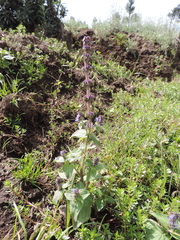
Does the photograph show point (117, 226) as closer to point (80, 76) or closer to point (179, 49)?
point (80, 76)

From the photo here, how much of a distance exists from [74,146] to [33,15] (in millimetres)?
4474

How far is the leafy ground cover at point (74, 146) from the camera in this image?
145 centimetres

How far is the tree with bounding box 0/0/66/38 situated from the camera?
484 centimetres

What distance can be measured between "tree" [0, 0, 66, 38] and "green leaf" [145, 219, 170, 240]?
16.8 feet

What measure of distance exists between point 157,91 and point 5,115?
310 centimetres

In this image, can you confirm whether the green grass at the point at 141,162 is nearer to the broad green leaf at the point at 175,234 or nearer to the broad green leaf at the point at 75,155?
the broad green leaf at the point at 175,234

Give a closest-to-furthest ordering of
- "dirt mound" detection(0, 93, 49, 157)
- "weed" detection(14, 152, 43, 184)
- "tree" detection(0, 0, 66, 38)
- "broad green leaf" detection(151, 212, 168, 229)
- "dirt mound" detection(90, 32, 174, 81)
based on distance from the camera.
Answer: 1. "broad green leaf" detection(151, 212, 168, 229)
2. "weed" detection(14, 152, 43, 184)
3. "dirt mound" detection(0, 93, 49, 157)
4. "tree" detection(0, 0, 66, 38)
5. "dirt mound" detection(90, 32, 174, 81)

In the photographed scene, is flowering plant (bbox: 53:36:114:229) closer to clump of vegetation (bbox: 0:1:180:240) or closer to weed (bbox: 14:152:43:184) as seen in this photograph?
clump of vegetation (bbox: 0:1:180:240)

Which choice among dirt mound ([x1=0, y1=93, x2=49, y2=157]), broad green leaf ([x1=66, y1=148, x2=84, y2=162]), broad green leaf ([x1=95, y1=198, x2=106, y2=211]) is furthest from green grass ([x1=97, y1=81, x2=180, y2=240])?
dirt mound ([x1=0, y1=93, x2=49, y2=157])

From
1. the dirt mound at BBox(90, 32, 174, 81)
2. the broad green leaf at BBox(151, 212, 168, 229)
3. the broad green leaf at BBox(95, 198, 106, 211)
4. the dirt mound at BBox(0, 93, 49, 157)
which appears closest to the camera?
the broad green leaf at BBox(151, 212, 168, 229)

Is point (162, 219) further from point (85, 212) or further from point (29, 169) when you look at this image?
point (29, 169)

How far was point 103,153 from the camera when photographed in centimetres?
214

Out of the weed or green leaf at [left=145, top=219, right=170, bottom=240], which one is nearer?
green leaf at [left=145, top=219, right=170, bottom=240]

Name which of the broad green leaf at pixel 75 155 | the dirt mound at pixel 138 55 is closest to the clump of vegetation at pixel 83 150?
the broad green leaf at pixel 75 155
